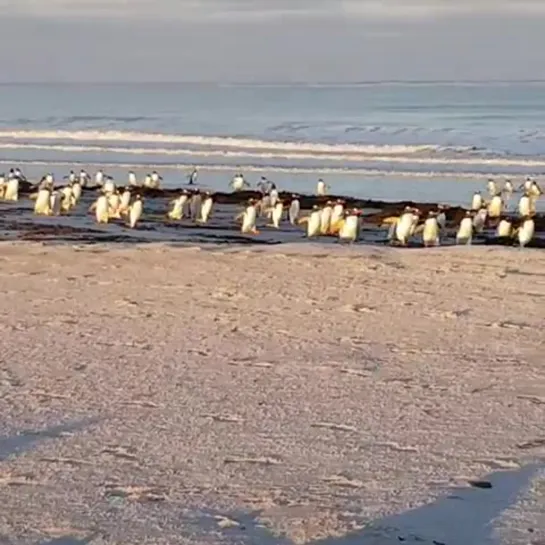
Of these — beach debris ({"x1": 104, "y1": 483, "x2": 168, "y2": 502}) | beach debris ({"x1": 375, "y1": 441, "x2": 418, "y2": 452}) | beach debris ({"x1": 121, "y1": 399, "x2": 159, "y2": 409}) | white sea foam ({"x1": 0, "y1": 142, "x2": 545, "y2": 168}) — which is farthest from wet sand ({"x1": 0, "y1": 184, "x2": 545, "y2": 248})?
white sea foam ({"x1": 0, "y1": 142, "x2": 545, "y2": 168})

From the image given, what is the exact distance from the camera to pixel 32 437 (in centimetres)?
568

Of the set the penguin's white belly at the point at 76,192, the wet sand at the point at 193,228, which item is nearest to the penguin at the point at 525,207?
the wet sand at the point at 193,228

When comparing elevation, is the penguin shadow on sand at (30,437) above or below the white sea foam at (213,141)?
below

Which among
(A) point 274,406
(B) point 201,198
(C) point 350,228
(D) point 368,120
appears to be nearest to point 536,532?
(A) point 274,406

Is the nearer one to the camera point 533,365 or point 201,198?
point 533,365

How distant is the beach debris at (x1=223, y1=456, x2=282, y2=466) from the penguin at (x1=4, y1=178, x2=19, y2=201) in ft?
60.6

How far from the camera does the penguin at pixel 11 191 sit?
23219mm

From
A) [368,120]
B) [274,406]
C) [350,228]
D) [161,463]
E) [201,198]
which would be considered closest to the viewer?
[161,463]

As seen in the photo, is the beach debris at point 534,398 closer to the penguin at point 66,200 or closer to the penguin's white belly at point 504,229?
the penguin's white belly at point 504,229

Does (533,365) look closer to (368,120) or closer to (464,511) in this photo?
(464,511)

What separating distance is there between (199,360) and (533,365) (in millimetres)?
1981

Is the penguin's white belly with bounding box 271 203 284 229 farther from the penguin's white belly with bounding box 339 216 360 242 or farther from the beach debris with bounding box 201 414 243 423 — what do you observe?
the beach debris with bounding box 201 414 243 423

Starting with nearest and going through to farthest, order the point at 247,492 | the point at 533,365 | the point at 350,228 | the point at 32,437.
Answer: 1. the point at 247,492
2. the point at 32,437
3. the point at 533,365
4. the point at 350,228

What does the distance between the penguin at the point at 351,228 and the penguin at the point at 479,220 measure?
184 centimetres
